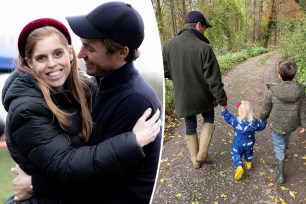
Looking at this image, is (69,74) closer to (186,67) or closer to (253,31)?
(186,67)

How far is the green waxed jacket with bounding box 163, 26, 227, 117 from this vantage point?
316 cm

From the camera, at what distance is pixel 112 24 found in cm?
58

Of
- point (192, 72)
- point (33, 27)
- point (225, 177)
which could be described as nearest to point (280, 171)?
point (225, 177)

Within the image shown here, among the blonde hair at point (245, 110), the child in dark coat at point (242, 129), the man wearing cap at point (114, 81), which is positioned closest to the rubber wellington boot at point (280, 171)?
the child in dark coat at point (242, 129)

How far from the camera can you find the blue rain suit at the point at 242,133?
162 inches

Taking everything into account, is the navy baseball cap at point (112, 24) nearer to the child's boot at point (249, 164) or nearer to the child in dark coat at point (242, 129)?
the child in dark coat at point (242, 129)

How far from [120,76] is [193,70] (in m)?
2.95

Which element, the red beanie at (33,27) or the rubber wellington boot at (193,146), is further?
the rubber wellington boot at (193,146)

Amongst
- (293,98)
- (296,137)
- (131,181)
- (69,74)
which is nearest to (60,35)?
(69,74)

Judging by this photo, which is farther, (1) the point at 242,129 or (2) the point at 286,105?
(1) the point at 242,129

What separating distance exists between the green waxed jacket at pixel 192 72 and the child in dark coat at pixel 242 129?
0.42 m

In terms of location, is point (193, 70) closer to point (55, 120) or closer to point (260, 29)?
point (55, 120)

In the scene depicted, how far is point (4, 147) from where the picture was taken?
1.57ft

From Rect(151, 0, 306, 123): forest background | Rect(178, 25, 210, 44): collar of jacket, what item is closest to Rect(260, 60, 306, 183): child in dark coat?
Rect(178, 25, 210, 44): collar of jacket
